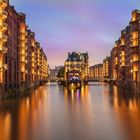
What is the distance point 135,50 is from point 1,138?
92.2m

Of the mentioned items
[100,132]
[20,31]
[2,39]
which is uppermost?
[20,31]

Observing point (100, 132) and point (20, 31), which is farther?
point (20, 31)

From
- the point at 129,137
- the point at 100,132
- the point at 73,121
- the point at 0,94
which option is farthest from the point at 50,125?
the point at 0,94

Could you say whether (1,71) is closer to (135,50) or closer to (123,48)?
(135,50)

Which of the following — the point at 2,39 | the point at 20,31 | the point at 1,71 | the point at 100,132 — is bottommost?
the point at 100,132

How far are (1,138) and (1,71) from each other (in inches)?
1844

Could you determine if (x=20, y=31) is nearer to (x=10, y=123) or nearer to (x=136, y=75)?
(x=136, y=75)

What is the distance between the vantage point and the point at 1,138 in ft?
94.0

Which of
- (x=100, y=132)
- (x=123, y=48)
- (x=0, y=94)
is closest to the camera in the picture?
(x=100, y=132)

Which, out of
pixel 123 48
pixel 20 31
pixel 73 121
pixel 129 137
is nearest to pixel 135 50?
pixel 20 31

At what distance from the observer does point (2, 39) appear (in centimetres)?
7406

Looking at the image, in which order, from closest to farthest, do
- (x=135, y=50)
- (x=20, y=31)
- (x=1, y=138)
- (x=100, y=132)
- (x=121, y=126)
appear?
(x=1, y=138), (x=100, y=132), (x=121, y=126), (x=135, y=50), (x=20, y=31)

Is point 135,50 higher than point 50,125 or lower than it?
higher

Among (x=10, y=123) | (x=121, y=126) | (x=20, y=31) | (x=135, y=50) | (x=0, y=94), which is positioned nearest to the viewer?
(x=121, y=126)
